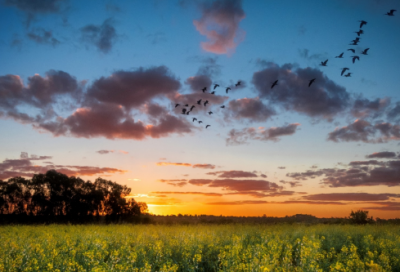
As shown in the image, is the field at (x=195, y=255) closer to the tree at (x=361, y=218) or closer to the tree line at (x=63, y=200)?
the tree at (x=361, y=218)

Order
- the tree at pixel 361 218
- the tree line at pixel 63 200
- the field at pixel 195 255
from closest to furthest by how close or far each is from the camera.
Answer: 1. the field at pixel 195 255
2. the tree at pixel 361 218
3. the tree line at pixel 63 200

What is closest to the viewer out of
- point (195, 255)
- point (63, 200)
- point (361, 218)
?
point (195, 255)

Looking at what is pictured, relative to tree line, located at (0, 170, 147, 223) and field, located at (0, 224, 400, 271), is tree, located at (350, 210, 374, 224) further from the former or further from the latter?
tree line, located at (0, 170, 147, 223)

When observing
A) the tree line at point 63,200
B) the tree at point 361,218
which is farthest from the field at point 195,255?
the tree line at point 63,200

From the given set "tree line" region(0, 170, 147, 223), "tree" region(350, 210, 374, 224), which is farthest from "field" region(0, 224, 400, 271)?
"tree line" region(0, 170, 147, 223)

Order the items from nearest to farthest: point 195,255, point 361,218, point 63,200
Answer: point 195,255 → point 361,218 → point 63,200

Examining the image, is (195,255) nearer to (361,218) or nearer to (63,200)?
(361,218)

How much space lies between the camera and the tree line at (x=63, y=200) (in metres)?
37.9

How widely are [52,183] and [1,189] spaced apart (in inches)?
231

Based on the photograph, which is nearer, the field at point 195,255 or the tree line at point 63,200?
the field at point 195,255

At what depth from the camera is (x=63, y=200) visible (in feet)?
128

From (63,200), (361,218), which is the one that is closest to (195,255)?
(361,218)

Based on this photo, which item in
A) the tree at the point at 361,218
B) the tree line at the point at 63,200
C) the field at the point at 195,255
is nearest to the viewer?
the field at the point at 195,255

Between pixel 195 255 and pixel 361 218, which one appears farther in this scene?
pixel 361 218
